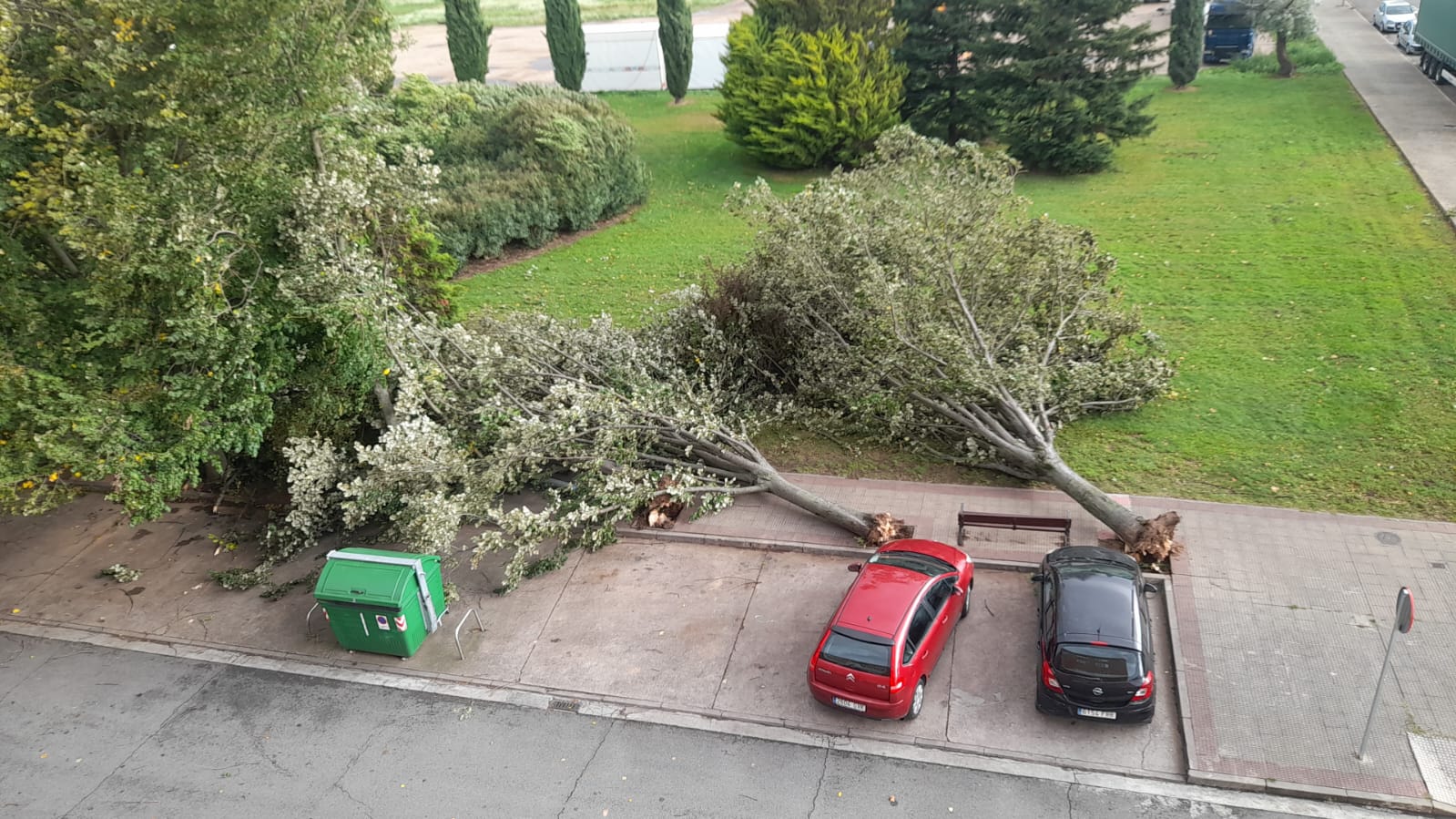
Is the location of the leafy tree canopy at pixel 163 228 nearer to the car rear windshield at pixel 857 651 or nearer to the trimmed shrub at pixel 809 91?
the car rear windshield at pixel 857 651

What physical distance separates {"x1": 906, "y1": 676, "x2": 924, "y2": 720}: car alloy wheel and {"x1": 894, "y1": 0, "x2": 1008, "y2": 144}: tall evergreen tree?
19.9 meters

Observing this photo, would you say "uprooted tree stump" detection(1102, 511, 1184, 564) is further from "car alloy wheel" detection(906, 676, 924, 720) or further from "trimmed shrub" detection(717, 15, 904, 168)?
"trimmed shrub" detection(717, 15, 904, 168)

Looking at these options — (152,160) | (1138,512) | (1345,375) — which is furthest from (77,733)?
(1345,375)

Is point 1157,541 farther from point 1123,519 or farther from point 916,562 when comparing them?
point 916,562

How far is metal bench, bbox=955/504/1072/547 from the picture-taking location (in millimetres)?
11094

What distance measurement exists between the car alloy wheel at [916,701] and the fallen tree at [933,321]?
3.98 metres

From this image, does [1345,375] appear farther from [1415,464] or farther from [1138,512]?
[1138,512]

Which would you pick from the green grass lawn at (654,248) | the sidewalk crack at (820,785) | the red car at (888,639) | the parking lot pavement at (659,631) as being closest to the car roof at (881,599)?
the red car at (888,639)

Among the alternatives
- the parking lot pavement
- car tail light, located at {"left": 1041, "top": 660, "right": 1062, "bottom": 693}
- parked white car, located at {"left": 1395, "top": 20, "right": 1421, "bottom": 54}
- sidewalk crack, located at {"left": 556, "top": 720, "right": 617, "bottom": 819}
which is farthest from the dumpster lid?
parked white car, located at {"left": 1395, "top": 20, "right": 1421, "bottom": 54}

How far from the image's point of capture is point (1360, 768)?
26.1ft

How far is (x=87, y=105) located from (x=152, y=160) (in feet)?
2.93

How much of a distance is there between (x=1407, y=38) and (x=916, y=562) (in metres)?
33.8

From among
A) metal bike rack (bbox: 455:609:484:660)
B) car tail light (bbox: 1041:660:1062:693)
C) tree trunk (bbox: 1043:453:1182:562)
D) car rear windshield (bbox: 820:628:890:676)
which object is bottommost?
metal bike rack (bbox: 455:609:484:660)

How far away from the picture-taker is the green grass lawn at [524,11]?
163 ft
